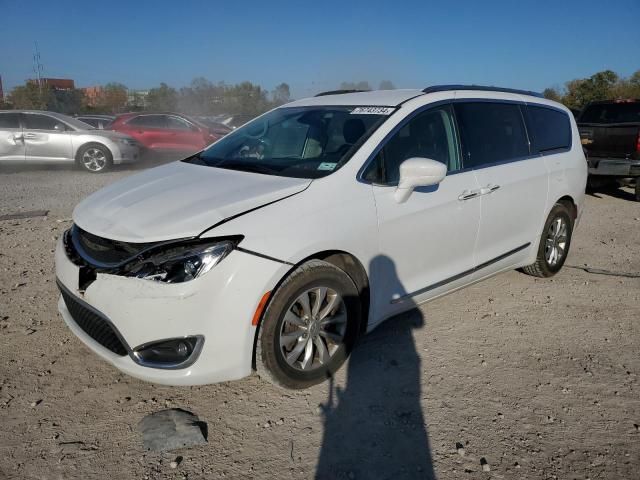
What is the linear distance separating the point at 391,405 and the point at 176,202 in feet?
5.47

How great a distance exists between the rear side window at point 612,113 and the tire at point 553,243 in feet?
19.6

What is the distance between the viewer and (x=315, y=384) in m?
3.02

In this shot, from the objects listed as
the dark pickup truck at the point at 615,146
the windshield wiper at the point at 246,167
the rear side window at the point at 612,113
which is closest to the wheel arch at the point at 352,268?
the windshield wiper at the point at 246,167

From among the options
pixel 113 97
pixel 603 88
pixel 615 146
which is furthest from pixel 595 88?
pixel 113 97

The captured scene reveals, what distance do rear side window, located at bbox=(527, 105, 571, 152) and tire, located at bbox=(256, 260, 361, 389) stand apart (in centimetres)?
259

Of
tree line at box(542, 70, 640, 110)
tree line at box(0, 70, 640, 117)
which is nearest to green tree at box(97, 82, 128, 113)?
tree line at box(0, 70, 640, 117)

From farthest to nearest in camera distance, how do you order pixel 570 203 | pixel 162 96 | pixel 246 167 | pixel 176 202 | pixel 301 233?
pixel 162 96, pixel 570 203, pixel 246 167, pixel 176 202, pixel 301 233

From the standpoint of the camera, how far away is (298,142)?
3701 millimetres

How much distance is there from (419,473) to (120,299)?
5.43ft

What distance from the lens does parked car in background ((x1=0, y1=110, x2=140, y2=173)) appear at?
37.2 ft

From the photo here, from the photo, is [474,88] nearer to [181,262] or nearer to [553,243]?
[553,243]

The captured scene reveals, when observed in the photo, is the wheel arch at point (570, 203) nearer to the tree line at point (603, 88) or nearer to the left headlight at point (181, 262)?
the left headlight at point (181, 262)

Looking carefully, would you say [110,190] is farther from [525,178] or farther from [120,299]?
[525,178]

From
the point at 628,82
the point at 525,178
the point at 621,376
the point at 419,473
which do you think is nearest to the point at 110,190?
the point at 419,473
